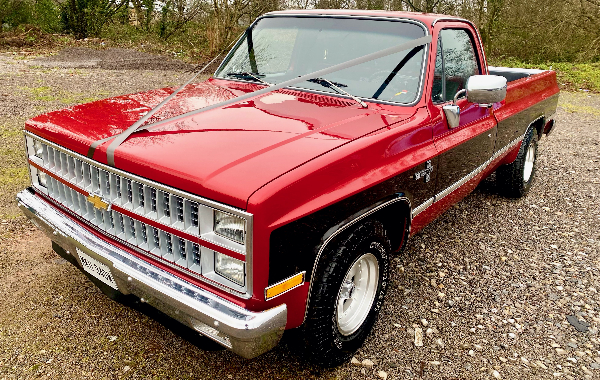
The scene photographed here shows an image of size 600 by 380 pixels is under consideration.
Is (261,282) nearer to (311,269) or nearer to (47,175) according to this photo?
(311,269)

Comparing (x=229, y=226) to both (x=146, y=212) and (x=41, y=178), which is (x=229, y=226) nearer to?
(x=146, y=212)

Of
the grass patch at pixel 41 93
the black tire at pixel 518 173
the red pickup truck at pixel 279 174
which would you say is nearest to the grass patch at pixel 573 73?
the black tire at pixel 518 173

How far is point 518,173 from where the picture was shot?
5.27 m

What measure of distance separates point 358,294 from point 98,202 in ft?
5.30

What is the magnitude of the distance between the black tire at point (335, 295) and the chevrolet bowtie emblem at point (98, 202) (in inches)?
45.6

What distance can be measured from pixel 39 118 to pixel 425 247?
10.5ft

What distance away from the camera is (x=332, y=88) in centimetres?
338

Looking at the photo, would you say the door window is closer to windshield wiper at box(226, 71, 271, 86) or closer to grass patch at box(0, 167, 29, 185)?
windshield wiper at box(226, 71, 271, 86)

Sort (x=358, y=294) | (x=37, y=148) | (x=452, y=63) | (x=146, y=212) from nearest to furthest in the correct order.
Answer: (x=146, y=212), (x=358, y=294), (x=37, y=148), (x=452, y=63)

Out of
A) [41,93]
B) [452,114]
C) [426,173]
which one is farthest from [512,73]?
[41,93]

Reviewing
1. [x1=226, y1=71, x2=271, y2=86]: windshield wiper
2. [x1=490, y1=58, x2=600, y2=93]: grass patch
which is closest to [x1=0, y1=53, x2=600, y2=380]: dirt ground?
[x1=226, y1=71, x2=271, y2=86]: windshield wiper

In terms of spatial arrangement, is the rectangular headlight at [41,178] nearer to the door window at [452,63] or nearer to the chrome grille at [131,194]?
the chrome grille at [131,194]

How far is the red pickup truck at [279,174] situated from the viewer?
7.17 feet

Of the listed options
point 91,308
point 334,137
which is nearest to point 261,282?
point 334,137
